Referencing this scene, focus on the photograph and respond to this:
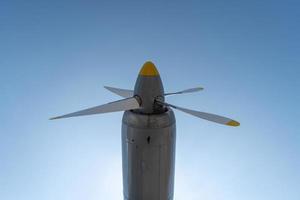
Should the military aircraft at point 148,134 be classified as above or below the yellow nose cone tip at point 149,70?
below

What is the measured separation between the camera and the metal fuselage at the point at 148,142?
5.94 meters

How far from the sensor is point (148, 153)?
5.95 metres

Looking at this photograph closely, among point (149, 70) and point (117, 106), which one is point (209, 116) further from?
point (117, 106)

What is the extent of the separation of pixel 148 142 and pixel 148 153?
10.5 inches

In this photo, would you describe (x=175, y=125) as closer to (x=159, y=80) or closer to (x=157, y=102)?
(x=157, y=102)

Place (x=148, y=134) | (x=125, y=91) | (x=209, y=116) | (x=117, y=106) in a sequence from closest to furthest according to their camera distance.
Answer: (x=148, y=134) → (x=209, y=116) → (x=117, y=106) → (x=125, y=91)

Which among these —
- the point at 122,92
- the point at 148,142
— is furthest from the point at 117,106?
the point at 122,92

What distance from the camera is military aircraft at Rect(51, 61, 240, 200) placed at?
594 cm

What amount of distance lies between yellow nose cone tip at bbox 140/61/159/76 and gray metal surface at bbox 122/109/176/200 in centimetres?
99

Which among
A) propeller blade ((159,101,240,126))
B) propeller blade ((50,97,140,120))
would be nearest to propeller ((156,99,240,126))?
propeller blade ((159,101,240,126))

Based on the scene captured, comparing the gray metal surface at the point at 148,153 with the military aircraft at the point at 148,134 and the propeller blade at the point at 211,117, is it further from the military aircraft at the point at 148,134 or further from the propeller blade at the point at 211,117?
the propeller blade at the point at 211,117

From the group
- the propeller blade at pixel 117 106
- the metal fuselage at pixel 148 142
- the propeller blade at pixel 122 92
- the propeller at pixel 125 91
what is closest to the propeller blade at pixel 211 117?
the metal fuselage at pixel 148 142

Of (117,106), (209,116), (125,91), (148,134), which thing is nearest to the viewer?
(148,134)

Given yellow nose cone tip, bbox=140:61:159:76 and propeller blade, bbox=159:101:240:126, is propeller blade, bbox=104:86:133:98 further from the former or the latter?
propeller blade, bbox=159:101:240:126
